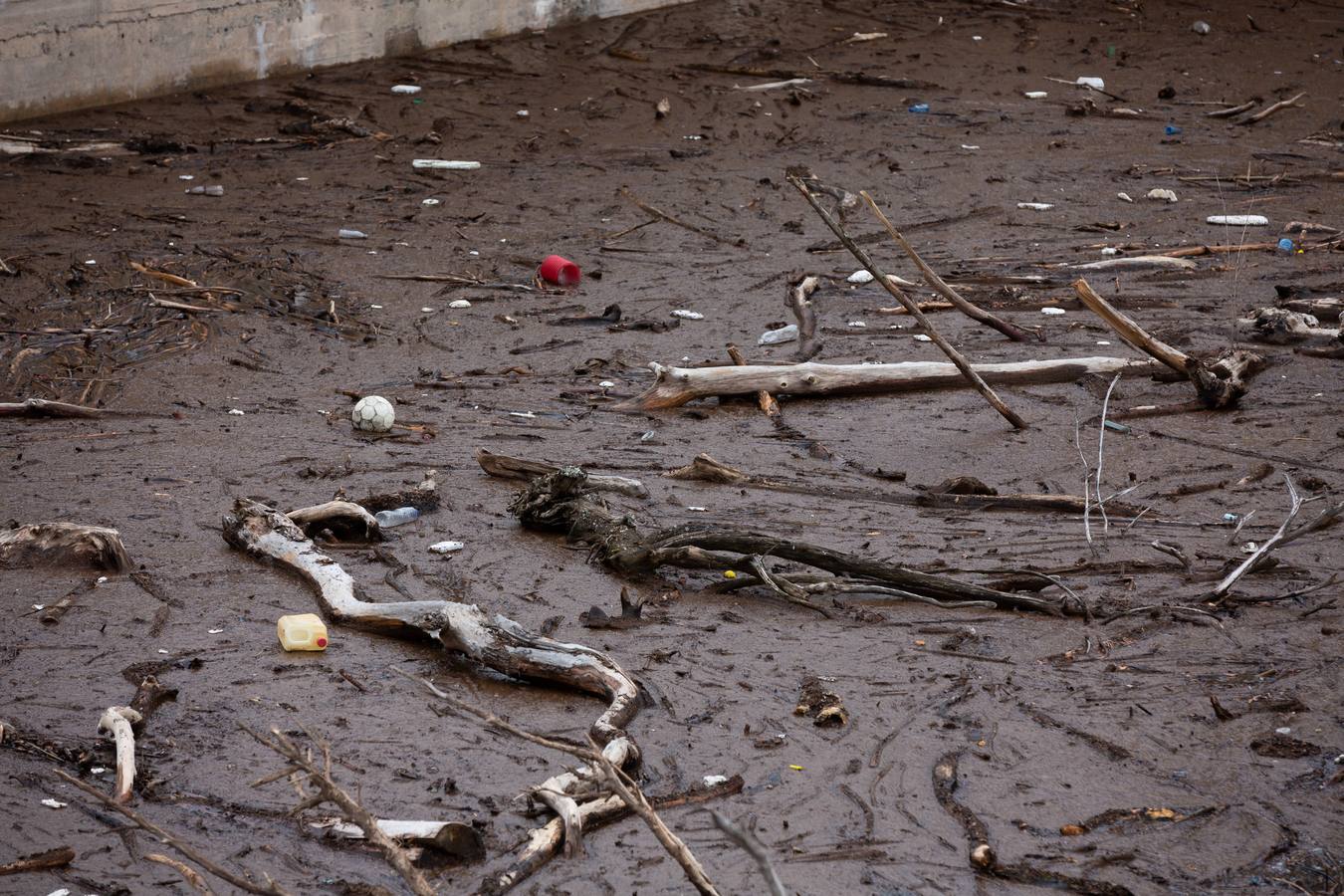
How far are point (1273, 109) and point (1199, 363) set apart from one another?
7466 mm

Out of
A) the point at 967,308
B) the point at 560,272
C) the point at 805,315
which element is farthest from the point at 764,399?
the point at 560,272

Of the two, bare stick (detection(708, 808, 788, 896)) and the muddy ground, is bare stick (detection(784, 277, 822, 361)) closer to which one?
the muddy ground

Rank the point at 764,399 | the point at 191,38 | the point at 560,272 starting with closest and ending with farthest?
1. the point at 764,399
2. the point at 560,272
3. the point at 191,38

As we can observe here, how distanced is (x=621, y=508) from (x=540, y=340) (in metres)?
2.51

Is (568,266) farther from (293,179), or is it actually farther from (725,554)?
(725,554)

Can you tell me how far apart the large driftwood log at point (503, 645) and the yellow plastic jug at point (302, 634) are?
0.54 ft

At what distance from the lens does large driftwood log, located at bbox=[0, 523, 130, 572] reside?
4.31 m

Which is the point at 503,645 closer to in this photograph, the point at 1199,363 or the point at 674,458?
the point at 674,458

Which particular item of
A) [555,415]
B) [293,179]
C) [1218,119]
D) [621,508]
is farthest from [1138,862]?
[1218,119]

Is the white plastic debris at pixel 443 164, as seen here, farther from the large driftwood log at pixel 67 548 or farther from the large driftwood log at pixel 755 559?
the large driftwood log at pixel 67 548

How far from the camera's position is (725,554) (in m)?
4.71

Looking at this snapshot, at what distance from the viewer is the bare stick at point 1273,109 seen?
39.6 feet

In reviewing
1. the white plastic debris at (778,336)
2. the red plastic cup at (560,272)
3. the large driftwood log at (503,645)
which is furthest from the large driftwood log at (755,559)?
the red plastic cup at (560,272)

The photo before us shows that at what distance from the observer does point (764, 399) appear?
6.39m
